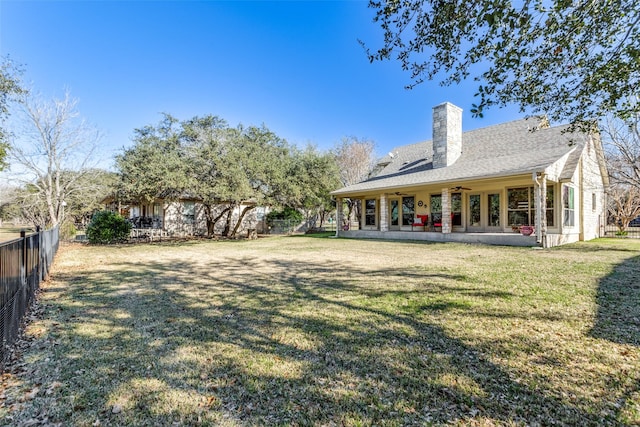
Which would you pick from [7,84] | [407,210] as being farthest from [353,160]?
[7,84]

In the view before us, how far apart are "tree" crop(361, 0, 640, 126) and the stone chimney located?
10.3 metres

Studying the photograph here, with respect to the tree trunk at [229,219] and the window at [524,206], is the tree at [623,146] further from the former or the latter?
the tree trunk at [229,219]

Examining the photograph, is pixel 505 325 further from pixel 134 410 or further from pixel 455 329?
pixel 134 410

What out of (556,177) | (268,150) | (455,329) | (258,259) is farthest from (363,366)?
(268,150)

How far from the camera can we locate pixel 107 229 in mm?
16391

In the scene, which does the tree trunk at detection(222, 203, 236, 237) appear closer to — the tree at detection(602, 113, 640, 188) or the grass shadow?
the grass shadow

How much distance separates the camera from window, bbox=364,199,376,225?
19.7 meters

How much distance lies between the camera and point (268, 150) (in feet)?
64.8

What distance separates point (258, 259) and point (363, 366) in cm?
752

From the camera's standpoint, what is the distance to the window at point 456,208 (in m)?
15.7

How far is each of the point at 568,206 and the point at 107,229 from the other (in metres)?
22.3

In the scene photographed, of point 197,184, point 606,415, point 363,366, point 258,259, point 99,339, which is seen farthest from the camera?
point 197,184

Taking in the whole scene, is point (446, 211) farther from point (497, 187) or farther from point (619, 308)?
point (619, 308)

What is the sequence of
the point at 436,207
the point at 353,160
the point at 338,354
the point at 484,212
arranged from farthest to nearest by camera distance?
the point at 353,160
the point at 436,207
the point at 484,212
the point at 338,354
